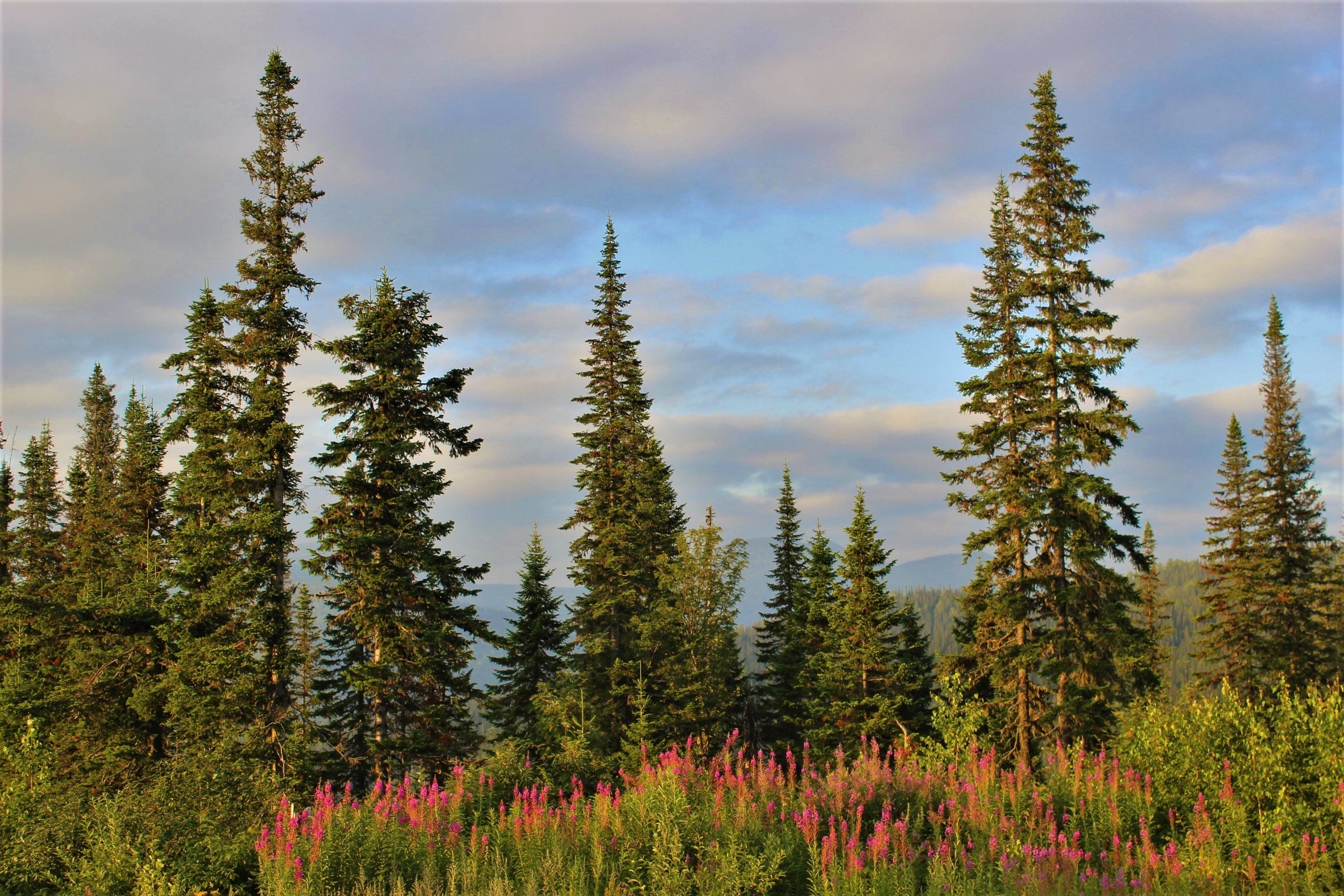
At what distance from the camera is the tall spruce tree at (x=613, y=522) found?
108ft

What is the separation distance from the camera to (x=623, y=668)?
3244 centimetres

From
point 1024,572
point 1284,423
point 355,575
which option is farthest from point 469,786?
point 1284,423

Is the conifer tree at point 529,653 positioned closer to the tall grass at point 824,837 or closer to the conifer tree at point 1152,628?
the conifer tree at point 1152,628

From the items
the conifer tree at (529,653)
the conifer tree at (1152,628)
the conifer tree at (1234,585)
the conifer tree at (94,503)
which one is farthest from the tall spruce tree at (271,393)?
the conifer tree at (1234,585)

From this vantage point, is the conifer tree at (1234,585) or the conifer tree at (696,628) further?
the conifer tree at (1234,585)

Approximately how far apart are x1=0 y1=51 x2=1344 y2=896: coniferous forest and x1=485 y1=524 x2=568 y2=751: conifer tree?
23cm

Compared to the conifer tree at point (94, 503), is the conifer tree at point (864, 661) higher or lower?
lower

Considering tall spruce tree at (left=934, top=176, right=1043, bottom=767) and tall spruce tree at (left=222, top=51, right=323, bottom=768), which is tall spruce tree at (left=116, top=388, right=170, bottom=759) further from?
tall spruce tree at (left=934, top=176, right=1043, bottom=767)

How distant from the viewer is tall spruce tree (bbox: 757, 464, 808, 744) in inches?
1652

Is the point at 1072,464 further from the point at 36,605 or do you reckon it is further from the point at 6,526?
the point at 6,526

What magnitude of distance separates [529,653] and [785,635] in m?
13.3

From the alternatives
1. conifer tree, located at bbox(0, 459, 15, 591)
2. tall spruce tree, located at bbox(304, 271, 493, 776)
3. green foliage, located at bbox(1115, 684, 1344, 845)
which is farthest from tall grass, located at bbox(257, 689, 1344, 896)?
conifer tree, located at bbox(0, 459, 15, 591)

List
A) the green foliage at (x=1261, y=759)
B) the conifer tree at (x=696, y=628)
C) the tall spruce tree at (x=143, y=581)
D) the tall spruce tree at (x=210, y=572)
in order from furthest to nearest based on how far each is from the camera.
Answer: the conifer tree at (x=696, y=628)
the tall spruce tree at (x=143, y=581)
the tall spruce tree at (x=210, y=572)
the green foliage at (x=1261, y=759)

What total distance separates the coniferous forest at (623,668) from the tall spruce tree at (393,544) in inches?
4.5
